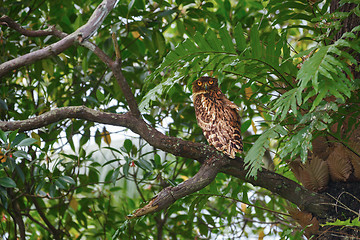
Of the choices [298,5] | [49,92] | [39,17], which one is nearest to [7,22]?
[49,92]

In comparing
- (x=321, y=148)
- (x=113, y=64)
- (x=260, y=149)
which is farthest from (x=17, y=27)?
(x=321, y=148)

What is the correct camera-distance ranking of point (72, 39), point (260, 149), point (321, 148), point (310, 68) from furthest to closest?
point (321, 148)
point (72, 39)
point (260, 149)
point (310, 68)

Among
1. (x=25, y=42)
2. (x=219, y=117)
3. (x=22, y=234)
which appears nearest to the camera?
(x=219, y=117)

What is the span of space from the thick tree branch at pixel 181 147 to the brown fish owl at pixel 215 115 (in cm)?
7

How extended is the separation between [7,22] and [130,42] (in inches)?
27.9

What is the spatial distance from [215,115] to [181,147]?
0.92 ft

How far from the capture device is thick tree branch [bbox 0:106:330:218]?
1.25 meters

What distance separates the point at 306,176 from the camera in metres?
1.40

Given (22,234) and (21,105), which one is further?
(21,105)

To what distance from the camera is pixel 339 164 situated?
1354mm

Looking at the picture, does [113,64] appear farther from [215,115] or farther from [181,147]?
[215,115]

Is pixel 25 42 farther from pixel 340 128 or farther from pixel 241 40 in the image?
pixel 340 128

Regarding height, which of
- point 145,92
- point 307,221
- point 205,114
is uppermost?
Result: point 145,92

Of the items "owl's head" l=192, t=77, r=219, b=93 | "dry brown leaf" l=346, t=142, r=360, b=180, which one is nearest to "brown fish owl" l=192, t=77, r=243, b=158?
"owl's head" l=192, t=77, r=219, b=93
